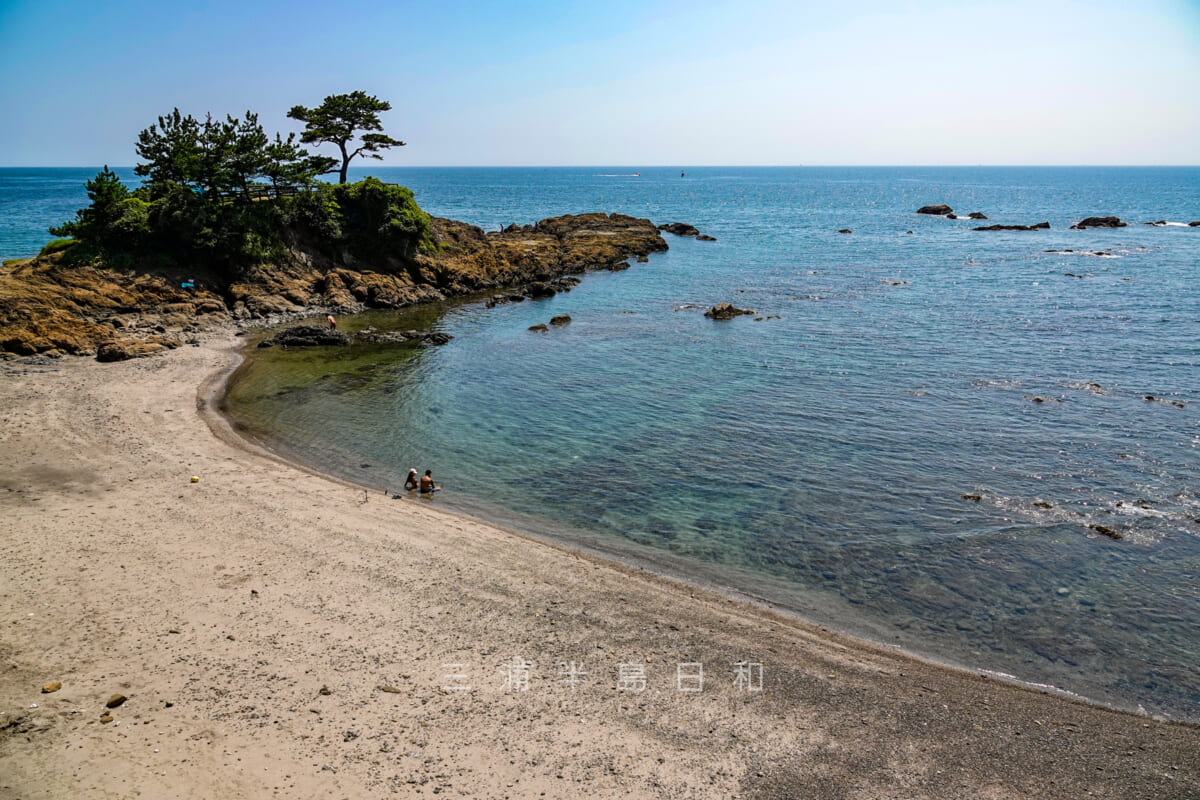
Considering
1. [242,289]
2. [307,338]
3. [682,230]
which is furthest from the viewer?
[682,230]

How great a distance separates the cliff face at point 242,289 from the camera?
3709 centimetres

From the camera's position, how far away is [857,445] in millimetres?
27703

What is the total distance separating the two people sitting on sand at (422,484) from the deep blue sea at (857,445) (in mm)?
700

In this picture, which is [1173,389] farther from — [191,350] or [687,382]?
[191,350]

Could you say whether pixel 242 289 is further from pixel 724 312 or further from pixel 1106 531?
pixel 1106 531

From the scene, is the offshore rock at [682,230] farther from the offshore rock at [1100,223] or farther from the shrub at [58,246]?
the shrub at [58,246]

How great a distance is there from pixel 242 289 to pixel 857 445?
4407cm

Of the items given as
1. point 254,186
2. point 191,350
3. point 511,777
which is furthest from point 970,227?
point 511,777

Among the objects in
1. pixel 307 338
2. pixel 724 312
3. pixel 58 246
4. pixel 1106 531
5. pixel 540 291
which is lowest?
pixel 1106 531

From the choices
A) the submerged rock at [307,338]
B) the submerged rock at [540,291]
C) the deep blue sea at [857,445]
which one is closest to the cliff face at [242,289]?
the submerged rock at [540,291]

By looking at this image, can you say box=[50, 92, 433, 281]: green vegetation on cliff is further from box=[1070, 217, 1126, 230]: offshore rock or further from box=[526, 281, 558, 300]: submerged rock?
box=[1070, 217, 1126, 230]: offshore rock

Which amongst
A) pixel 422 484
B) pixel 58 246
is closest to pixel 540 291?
pixel 58 246

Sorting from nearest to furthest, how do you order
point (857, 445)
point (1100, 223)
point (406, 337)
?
point (857, 445) → point (406, 337) → point (1100, 223)

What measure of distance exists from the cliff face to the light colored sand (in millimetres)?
21851
